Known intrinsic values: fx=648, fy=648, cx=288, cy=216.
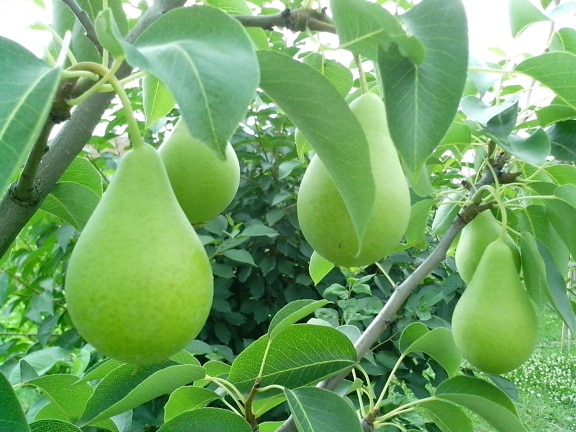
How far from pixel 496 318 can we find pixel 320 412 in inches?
13.3

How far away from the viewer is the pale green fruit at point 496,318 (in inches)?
37.7

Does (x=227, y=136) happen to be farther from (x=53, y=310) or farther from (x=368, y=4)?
(x=53, y=310)

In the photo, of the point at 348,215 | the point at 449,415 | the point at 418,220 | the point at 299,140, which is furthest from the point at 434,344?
the point at 348,215

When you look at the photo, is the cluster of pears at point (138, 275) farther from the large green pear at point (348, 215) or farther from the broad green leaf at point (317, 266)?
the broad green leaf at point (317, 266)

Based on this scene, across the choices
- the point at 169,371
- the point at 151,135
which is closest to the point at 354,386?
the point at 169,371

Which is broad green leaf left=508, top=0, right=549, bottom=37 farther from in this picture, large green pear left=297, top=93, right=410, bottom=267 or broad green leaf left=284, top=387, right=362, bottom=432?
broad green leaf left=284, top=387, right=362, bottom=432

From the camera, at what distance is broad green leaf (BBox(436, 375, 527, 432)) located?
884mm

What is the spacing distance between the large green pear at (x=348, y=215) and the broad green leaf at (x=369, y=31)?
0.34ft

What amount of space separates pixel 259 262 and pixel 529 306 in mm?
1351

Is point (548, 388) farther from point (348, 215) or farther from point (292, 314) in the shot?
point (348, 215)

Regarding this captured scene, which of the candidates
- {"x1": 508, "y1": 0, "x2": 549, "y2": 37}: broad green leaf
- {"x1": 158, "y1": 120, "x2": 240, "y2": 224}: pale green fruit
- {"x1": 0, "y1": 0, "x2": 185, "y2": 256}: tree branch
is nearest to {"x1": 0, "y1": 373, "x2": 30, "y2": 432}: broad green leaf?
{"x1": 0, "y1": 0, "x2": 185, "y2": 256}: tree branch

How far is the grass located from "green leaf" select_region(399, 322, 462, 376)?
271 cm

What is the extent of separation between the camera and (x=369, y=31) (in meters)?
0.57

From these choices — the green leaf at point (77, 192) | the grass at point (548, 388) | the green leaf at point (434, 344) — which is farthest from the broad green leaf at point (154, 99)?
the grass at point (548, 388)
